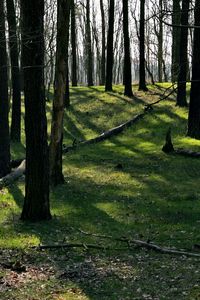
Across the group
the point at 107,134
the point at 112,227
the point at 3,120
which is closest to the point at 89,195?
the point at 112,227

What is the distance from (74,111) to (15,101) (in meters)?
7.44

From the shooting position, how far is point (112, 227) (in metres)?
11.7

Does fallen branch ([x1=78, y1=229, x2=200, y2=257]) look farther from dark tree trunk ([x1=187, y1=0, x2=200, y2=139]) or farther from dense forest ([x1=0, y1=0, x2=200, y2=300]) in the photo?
dark tree trunk ([x1=187, y1=0, x2=200, y2=139])

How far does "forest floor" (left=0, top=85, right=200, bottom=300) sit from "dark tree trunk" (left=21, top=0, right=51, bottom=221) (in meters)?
0.59

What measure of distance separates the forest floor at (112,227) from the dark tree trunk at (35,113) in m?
0.59

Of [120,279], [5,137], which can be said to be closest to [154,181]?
[5,137]

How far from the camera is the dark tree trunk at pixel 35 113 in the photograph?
11258mm

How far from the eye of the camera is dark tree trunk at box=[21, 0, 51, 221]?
11258 millimetres

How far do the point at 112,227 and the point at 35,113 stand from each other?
3248mm

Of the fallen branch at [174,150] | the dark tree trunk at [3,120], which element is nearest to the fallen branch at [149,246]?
the dark tree trunk at [3,120]

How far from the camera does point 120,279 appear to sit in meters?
8.19

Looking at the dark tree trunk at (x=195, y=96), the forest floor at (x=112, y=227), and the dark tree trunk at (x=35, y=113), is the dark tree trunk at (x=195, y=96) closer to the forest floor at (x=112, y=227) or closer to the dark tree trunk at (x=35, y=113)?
the forest floor at (x=112, y=227)

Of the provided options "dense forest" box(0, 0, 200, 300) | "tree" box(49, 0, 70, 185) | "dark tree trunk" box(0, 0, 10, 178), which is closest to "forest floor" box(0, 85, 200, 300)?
"dense forest" box(0, 0, 200, 300)

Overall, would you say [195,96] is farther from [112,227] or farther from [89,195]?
[112,227]
